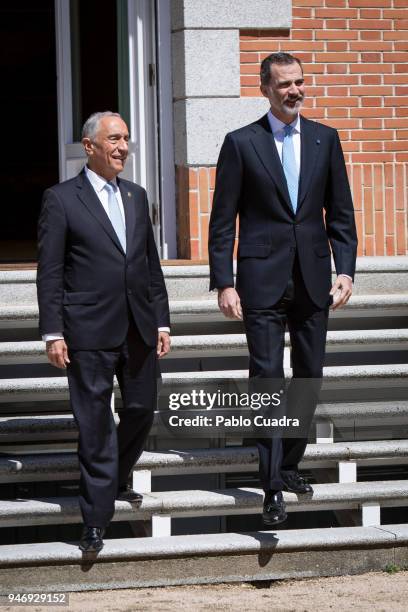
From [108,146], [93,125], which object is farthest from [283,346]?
[93,125]

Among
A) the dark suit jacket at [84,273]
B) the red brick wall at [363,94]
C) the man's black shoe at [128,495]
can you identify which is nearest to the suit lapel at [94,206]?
the dark suit jacket at [84,273]

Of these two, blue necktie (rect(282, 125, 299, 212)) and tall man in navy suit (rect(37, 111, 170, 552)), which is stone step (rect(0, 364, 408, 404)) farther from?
blue necktie (rect(282, 125, 299, 212))

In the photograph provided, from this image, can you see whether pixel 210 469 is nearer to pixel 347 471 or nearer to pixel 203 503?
pixel 203 503

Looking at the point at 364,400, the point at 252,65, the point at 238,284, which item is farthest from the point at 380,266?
the point at 238,284

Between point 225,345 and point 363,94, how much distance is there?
2.57 meters

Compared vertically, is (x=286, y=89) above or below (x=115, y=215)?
above

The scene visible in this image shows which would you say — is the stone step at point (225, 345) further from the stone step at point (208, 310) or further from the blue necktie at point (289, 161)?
the blue necktie at point (289, 161)

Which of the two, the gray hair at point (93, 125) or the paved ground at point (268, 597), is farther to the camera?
the gray hair at point (93, 125)

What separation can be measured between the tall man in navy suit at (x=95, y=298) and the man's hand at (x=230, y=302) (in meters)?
0.38

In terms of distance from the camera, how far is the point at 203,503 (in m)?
6.57

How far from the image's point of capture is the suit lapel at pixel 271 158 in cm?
621

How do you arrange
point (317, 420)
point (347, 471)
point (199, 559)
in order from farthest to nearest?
point (317, 420)
point (347, 471)
point (199, 559)

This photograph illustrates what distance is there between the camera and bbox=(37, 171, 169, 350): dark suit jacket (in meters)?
6.02

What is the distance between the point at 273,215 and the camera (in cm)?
623
